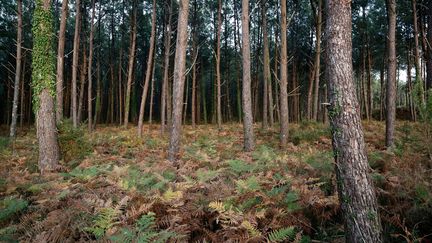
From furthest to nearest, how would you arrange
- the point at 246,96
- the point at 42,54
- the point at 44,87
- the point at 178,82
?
the point at 246,96
the point at 178,82
the point at 42,54
the point at 44,87

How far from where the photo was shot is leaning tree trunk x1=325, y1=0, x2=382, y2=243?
3732 mm

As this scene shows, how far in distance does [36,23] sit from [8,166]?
14.7 ft

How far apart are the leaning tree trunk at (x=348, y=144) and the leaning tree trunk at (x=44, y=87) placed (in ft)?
26.1

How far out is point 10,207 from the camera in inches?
207

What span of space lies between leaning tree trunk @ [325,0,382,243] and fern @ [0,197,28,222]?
5.37 meters

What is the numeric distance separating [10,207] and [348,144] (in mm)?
5670

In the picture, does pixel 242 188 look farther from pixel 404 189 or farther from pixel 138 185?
pixel 404 189

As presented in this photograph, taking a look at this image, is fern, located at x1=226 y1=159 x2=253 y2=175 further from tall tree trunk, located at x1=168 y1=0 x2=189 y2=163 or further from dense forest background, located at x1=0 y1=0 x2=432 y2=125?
dense forest background, located at x1=0 y1=0 x2=432 y2=125

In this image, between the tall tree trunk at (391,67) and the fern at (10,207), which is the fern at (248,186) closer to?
the fern at (10,207)

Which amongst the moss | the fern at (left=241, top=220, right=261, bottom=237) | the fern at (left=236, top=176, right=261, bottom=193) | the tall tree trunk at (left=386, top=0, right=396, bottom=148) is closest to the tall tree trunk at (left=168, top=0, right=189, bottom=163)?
the moss

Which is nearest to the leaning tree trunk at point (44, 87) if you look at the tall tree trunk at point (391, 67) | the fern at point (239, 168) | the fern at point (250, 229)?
the fern at point (239, 168)

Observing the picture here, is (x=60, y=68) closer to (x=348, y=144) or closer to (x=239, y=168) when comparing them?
(x=239, y=168)

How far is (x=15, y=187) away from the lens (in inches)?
257

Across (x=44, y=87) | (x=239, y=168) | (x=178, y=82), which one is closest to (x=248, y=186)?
(x=239, y=168)
